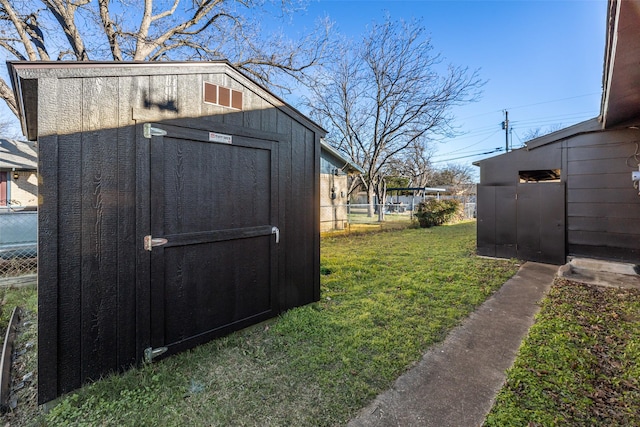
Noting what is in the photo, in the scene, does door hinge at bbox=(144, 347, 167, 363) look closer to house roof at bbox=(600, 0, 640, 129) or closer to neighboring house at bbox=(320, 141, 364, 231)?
house roof at bbox=(600, 0, 640, 129)

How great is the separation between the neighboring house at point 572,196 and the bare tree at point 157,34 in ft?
26.6

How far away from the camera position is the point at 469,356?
8.35 ft

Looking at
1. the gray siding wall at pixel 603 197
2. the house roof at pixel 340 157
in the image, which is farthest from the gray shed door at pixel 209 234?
the house roof at pixel 340 157

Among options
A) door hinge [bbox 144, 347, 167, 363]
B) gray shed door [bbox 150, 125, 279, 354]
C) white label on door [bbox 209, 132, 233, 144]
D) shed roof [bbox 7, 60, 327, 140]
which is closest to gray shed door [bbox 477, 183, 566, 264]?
gray shed door [bbox 150, 125, 279, 354]

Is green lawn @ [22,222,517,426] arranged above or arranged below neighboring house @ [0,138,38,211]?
below

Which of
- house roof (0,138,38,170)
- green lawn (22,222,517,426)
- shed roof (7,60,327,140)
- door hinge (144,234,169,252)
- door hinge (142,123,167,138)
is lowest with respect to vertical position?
green lawn (22,222,517,426)

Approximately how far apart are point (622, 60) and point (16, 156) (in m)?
16.0

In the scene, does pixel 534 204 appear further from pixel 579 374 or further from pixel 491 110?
pixel 491 110

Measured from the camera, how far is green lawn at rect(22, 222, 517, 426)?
6.04 feet

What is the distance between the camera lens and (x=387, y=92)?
48.1 feet

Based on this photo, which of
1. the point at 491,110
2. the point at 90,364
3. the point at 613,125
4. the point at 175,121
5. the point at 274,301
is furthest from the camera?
the point at 491,110

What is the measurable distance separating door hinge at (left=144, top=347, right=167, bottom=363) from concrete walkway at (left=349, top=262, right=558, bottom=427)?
5.55 ft

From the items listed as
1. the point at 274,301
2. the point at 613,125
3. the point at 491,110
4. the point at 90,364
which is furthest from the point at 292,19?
the point at 491,110

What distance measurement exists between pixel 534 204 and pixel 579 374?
483cm
